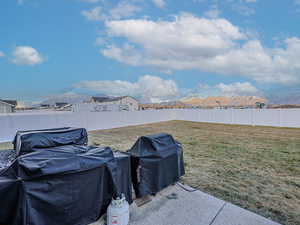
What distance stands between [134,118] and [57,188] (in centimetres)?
1163

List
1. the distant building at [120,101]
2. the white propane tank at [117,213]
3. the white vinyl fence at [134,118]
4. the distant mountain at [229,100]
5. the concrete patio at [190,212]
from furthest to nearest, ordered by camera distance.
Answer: the distant building at [120,101] < the distant mountain at [229,100] < the white vinyl fence at [134,118] < the concrete patio at [190,212] < the white propane tank at [117,213]

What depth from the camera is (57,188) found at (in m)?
1.56

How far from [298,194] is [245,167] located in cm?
127

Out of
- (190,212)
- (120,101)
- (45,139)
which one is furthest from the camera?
(120,101)

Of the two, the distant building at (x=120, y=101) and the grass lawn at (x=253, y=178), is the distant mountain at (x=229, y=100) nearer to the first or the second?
the distant building at (x=120, y=101)

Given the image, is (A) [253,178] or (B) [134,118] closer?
(A) [253,178]

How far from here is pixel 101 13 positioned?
5.92 metres

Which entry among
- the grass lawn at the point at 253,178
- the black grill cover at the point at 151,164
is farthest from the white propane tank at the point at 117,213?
the grass lawn at the point at 253,178

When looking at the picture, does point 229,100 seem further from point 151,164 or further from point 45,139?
point 45,139

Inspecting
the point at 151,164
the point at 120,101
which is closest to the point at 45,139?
the point at 151,164

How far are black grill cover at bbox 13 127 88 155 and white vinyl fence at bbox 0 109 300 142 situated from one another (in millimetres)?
5521

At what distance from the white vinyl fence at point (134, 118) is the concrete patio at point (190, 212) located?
8.03 meters

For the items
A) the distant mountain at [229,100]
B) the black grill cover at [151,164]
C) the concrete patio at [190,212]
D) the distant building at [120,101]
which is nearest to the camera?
the concrete patio at [190,212]

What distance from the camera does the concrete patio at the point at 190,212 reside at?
197 centimetres
